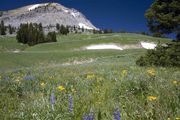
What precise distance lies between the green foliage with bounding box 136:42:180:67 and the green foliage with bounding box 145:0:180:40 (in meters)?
2.15

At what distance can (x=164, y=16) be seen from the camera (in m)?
25.4

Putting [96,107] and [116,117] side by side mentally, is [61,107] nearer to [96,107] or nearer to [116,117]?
[96,107]

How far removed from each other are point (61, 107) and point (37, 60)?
152ft

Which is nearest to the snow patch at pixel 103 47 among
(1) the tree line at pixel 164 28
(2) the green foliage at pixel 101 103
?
(1) the tree line at pixel 164 28

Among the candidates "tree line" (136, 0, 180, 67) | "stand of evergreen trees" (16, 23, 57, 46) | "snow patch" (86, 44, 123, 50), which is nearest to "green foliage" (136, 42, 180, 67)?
"tree line" (136, 0, 180, 67)

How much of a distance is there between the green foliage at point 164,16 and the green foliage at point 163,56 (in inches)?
84.8

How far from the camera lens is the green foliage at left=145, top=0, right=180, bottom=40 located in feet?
82.7

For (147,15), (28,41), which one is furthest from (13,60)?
(28,41)

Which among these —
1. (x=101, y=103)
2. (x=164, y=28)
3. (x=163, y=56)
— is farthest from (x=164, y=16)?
(x=101, y=103)

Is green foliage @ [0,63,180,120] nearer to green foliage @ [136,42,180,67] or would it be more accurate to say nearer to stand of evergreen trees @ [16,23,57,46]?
green foliage @ [136,42,180,67]

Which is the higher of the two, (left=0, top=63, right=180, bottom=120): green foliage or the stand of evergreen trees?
(left=0, top=63, right=180, bottom=120): green foliage

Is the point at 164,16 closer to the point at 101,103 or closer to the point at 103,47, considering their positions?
the point at 101,103

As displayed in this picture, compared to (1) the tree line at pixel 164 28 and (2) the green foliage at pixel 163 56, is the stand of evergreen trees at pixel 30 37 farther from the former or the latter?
(2) the green foliage at pixel 163 56

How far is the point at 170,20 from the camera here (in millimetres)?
25344
